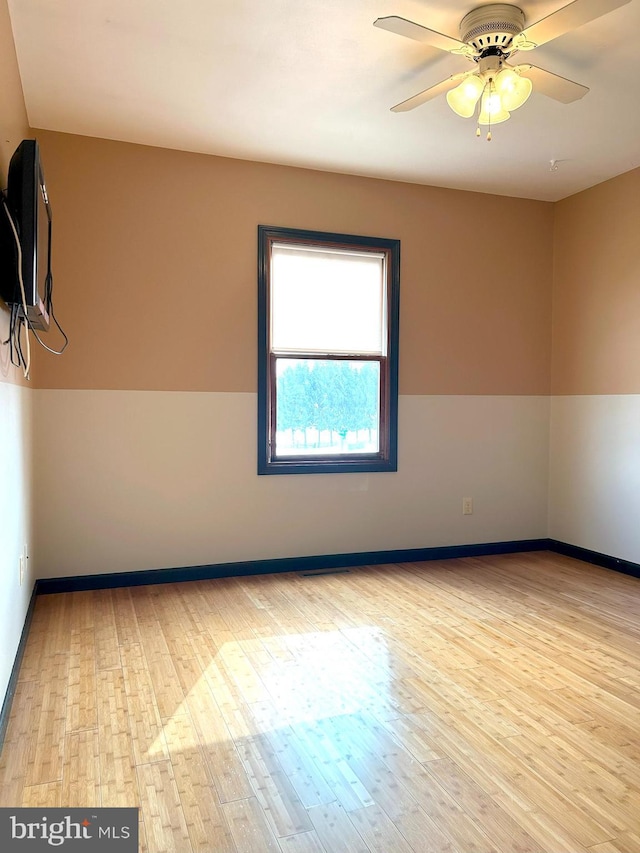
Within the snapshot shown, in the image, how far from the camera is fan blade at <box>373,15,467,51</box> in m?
2.28

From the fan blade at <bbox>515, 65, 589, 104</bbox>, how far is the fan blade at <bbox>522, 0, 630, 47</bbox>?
0.11 meters

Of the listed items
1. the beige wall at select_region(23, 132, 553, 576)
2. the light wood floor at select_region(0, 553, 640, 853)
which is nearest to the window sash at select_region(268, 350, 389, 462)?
the beige wall at select_region(23, 132, 553, 576)

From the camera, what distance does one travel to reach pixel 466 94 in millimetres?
2777

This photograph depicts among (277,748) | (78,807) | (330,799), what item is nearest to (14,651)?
(78,807)

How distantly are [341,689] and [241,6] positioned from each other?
111 inches

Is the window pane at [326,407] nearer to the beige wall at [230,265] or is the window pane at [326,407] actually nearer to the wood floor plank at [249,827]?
the beige wall at [230,265]

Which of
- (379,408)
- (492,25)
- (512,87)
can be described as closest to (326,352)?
(379,408)

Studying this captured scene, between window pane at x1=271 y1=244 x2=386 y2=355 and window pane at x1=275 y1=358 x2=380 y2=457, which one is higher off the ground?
window pane at x1=271 y1=244 x2=386 y2=355

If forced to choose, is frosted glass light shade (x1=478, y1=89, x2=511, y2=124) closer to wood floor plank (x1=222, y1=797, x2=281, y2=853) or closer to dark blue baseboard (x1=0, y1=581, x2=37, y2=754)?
wood floor plank (x1=222, y1=797, x2=281, y2=853)

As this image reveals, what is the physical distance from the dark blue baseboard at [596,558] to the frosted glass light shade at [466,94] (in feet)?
10.5

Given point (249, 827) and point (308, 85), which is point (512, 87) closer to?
point (308, 85)

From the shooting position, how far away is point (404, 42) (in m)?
2.81

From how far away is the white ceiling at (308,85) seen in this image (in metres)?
2.65

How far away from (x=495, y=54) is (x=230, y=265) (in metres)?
2.11
